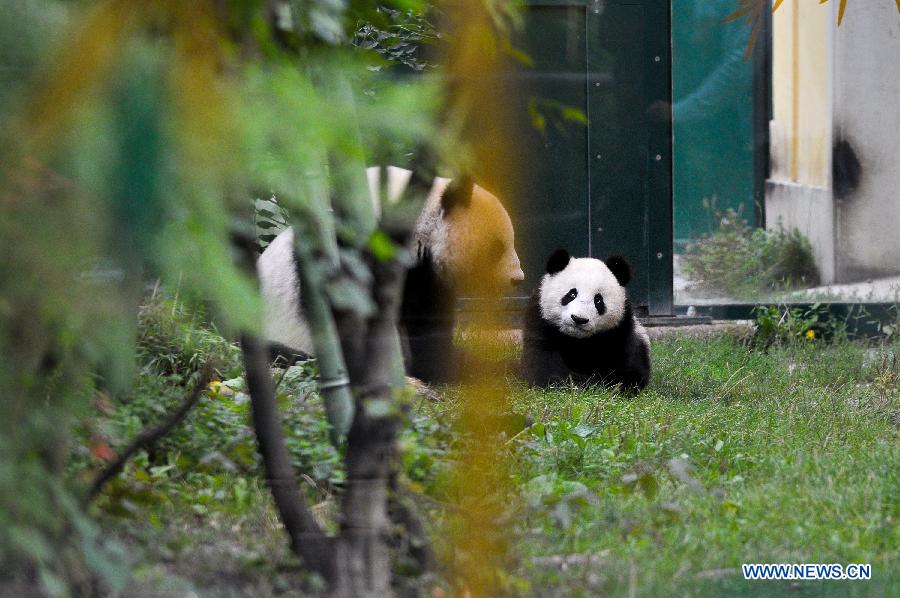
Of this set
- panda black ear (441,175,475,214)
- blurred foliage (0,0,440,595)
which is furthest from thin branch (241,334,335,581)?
panda black ear (441,175,475,214)

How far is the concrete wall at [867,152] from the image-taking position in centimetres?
Result: 561

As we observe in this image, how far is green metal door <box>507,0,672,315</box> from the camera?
4938mm

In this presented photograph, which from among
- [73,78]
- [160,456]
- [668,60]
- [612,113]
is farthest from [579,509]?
[668,60]

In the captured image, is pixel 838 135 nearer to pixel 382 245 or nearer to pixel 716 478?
pixel 716 478

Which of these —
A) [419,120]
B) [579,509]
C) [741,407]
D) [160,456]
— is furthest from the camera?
[741,407]

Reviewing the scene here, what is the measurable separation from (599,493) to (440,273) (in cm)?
209

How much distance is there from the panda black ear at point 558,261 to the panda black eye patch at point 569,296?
143 millimetres

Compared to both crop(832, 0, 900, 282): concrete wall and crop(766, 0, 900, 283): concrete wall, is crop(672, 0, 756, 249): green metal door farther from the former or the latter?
crop(832, 0, 900, 282): concrete wall

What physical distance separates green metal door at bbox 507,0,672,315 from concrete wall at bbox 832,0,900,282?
104cm

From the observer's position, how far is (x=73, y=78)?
4.13 feet

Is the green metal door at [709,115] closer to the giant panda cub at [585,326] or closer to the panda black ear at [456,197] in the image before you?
the giant panda cub at [585,326]

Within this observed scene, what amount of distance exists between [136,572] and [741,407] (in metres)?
2.90

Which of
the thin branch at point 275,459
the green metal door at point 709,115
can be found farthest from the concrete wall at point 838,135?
the thin branch at point 275,459

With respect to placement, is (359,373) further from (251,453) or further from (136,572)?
(251,453)
